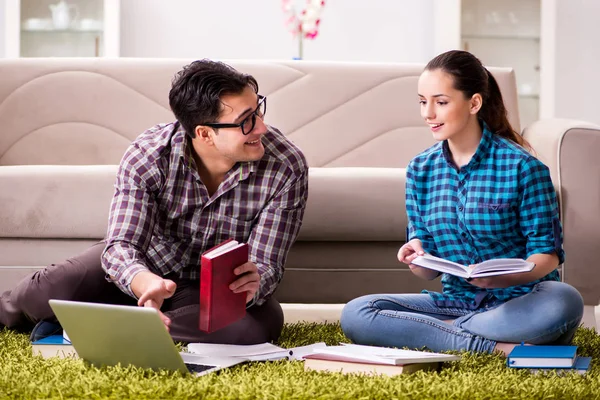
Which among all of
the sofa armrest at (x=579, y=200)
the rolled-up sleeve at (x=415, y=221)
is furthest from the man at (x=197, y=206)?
the sofa armrest at (x=579, y=200)

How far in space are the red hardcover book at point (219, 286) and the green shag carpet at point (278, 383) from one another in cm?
10

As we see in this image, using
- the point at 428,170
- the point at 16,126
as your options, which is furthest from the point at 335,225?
the point at 16,126

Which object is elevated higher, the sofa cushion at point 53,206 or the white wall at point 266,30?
the white wall at point 266,30

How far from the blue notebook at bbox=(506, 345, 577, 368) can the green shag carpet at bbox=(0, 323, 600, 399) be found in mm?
32

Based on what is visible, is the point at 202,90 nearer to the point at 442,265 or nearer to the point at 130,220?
the point at 130,220

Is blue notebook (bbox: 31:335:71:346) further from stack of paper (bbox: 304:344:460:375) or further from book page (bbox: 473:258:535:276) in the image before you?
book page (bbox: 473:258:535:276)

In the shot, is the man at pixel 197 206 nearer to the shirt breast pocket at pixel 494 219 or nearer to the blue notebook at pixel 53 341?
the blue notebook at pixel 53 341

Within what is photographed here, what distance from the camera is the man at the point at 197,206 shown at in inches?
69.1

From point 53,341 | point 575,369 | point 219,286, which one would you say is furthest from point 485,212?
point 53,341

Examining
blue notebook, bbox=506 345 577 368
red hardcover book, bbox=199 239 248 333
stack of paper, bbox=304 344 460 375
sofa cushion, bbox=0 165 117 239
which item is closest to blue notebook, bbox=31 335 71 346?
red hardcover book, bbox=199 239 248 333

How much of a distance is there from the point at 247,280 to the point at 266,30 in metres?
3.68

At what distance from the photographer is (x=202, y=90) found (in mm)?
1762

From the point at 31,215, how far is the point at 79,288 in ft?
1.43

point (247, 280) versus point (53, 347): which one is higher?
point (247, 280)
